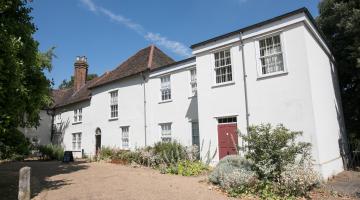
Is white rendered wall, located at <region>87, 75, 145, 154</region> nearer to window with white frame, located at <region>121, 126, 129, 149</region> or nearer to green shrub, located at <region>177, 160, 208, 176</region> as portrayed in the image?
window with white frame, located at <region>121, 126, 129, 149</region>

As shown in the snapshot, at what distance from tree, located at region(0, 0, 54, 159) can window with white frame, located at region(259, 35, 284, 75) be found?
993cm

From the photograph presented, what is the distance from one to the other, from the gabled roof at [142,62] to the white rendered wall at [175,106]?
4.64ft

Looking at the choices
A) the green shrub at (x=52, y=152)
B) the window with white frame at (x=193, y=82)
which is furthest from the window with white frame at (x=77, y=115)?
the window with white frame at (x=193, y=82)

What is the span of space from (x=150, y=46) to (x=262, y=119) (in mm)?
13930

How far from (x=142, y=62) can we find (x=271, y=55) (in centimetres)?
1182

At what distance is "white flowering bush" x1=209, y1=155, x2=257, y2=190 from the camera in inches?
401

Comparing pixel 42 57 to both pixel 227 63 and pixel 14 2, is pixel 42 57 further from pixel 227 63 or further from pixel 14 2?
pixel 227 63

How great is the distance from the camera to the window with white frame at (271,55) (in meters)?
13.7

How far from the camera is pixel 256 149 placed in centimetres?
1064

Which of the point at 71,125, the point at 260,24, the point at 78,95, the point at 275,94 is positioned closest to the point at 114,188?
the point at 275,94

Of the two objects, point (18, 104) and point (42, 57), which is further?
point (42, 57)

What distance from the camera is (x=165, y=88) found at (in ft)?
67.1

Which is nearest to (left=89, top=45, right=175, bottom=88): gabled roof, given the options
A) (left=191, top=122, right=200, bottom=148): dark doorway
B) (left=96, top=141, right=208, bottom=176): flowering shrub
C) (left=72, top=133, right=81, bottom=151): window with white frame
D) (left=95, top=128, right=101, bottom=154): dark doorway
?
(left=95, top=128, right=101, bottom=154): dark doorway

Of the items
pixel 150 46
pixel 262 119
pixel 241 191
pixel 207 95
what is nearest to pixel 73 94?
pixel 150 46
